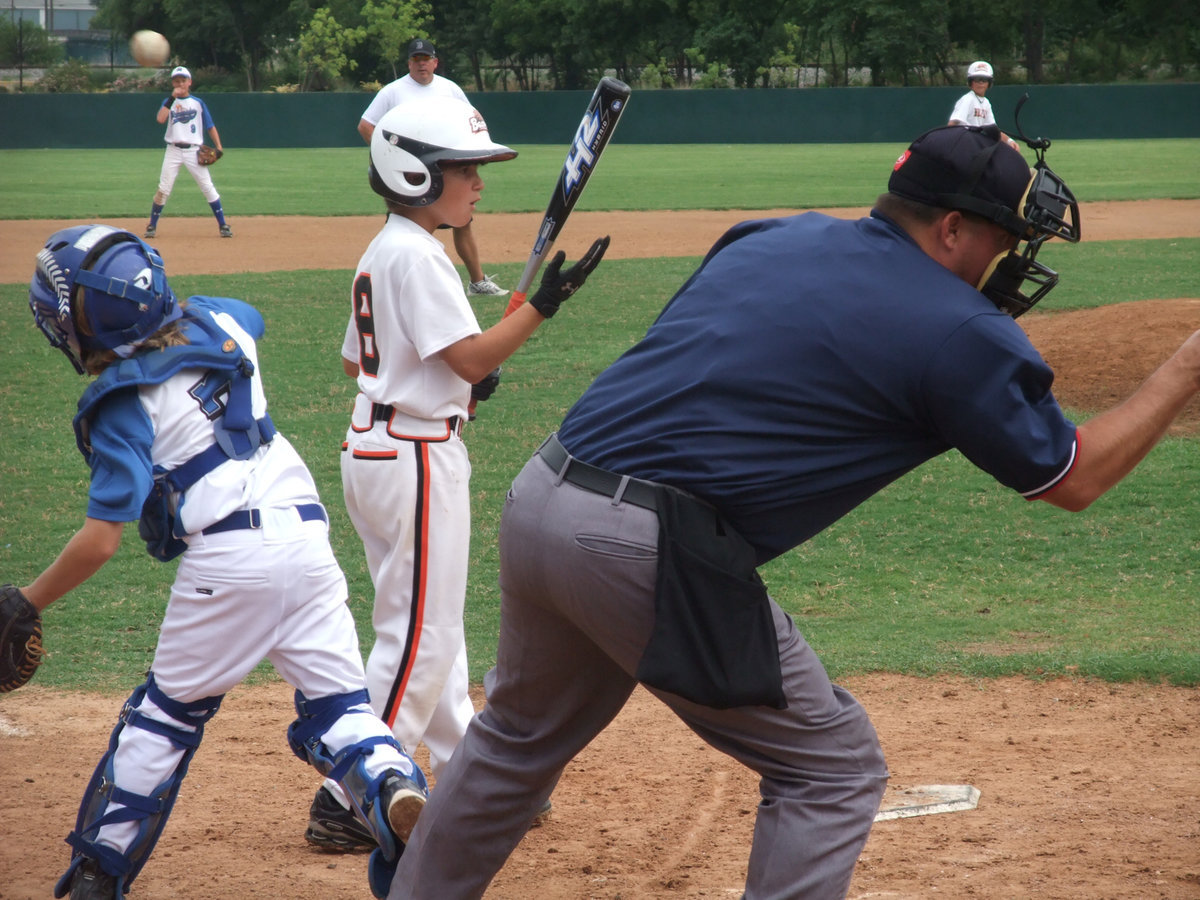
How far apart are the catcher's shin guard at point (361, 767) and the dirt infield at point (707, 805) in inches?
11.5

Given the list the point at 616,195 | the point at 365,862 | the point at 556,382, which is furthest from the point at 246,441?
the point at 616,195

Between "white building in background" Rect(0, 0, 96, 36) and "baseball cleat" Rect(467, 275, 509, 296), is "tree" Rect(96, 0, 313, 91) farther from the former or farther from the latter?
"baseball cleat" Rect(467, 275, 509, 296)

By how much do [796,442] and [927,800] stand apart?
1.77 metres

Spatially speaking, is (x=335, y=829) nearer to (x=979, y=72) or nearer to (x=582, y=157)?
(x=582, y=157)

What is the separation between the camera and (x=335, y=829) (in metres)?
3.45

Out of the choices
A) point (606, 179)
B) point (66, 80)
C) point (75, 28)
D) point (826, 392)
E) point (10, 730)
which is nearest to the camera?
point (826, 392)

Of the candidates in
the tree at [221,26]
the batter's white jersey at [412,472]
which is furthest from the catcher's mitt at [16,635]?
the tree at [221,26]

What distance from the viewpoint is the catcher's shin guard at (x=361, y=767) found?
289cm

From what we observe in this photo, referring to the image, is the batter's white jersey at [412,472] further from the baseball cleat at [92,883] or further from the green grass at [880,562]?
the green grass at [880,562]

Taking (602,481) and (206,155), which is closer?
(602,481)

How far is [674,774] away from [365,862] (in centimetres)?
101

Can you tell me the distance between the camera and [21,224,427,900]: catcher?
2.89 metres

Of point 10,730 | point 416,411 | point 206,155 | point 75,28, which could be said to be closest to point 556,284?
point 416,411

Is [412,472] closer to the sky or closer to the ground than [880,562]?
closer to the sky
